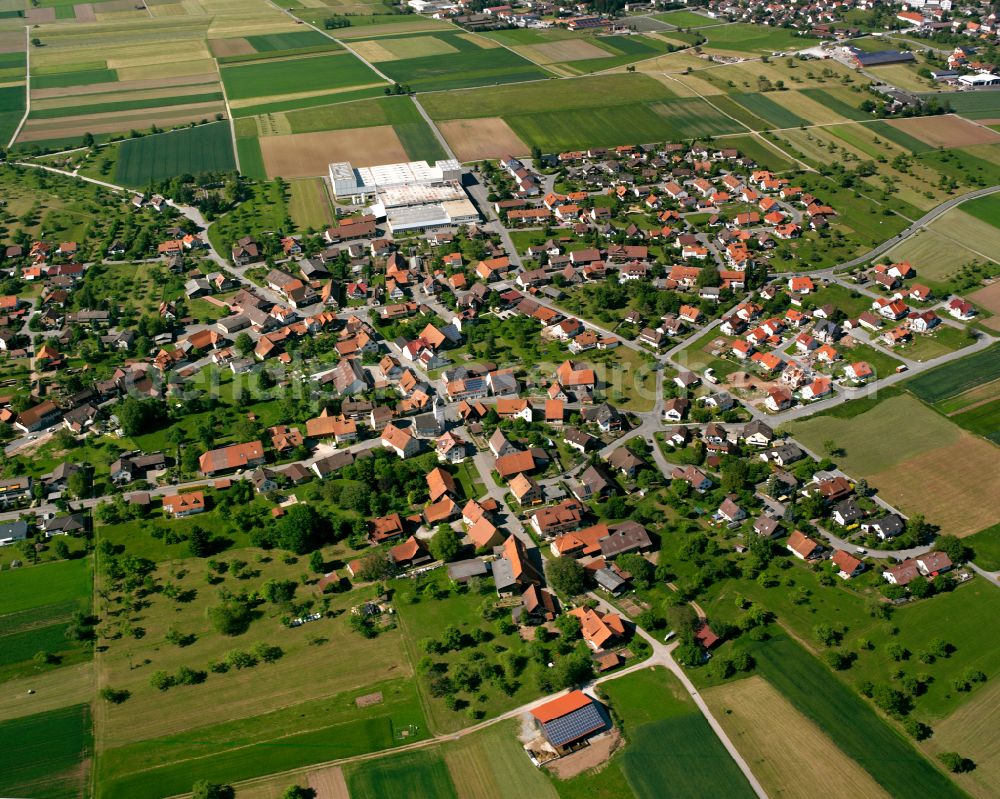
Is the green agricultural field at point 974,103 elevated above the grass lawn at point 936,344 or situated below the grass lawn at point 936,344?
above

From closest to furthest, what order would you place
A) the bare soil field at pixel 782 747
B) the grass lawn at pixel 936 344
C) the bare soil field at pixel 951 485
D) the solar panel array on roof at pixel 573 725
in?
the bare soil field at pixel 782 747 < the solar panel array on roof at pixel 573 725 < the bare soil field at pixel 951 485 < the grass lawn at pixel 936 344

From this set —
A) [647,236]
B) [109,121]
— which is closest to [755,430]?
[647,236]

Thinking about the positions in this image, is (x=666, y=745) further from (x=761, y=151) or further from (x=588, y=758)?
(x=761, y=151)

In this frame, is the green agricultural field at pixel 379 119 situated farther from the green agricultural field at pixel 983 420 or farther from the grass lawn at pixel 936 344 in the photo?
the green agricultural field at pixel 983 420

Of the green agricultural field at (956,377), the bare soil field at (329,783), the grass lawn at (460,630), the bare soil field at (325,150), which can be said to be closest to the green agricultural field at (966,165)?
the green agricultural field at (956,377)

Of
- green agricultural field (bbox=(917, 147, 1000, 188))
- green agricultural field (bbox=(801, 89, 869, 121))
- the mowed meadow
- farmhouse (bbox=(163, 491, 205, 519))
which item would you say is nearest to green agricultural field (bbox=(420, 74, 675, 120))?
green agricultural field (bbox=(801, 89, 869, 121))

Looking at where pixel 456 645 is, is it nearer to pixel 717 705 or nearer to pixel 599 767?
pixel 599 767
